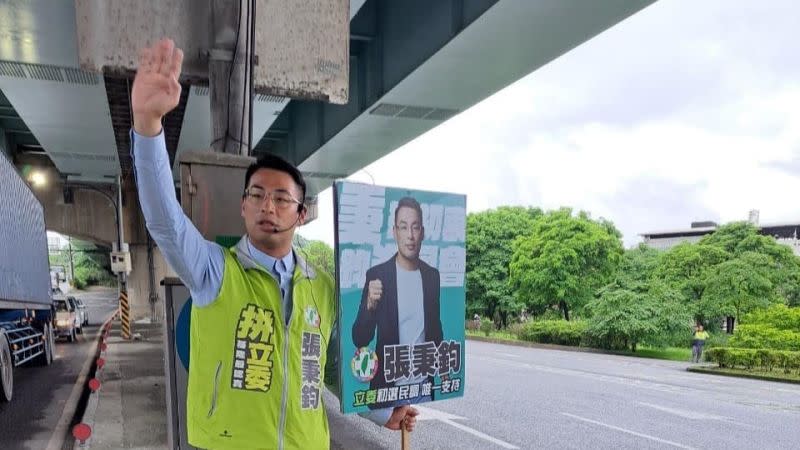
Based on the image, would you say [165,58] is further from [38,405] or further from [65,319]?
[65,319]

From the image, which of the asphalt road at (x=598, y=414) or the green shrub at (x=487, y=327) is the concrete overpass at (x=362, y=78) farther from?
the green shrub at (x=487, y=327)

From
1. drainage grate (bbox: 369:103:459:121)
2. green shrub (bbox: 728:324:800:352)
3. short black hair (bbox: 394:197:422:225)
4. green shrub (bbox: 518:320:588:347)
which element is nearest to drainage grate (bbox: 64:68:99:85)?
drainage grate (bbox: 369:103:459:121)

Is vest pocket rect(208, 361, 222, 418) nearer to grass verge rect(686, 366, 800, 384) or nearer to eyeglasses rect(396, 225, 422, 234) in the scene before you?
eyeglasses rect(396, 225, 422, 234)

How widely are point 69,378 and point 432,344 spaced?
1014 cm

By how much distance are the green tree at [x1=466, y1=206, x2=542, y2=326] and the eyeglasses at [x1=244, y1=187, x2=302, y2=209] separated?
28915 millimetres

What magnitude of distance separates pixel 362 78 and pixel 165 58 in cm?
687

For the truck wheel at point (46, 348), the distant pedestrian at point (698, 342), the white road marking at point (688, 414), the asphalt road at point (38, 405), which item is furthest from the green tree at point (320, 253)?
the distant pedestrian at point (698, 342)

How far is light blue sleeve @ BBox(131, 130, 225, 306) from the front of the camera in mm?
1556

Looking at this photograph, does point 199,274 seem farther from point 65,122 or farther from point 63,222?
point 63,222

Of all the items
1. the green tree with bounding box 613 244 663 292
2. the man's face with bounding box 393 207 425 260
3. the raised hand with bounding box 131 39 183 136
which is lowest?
the green tree with bounding box 613 244 663 292

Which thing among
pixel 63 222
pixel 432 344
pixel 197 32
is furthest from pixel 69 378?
pixel 63 222

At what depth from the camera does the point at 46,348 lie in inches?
470

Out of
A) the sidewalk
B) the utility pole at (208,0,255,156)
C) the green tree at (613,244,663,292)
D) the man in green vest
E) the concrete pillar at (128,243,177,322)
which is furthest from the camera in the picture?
the concrete pillar at (128,243,177,322)

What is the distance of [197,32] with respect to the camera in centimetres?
405
